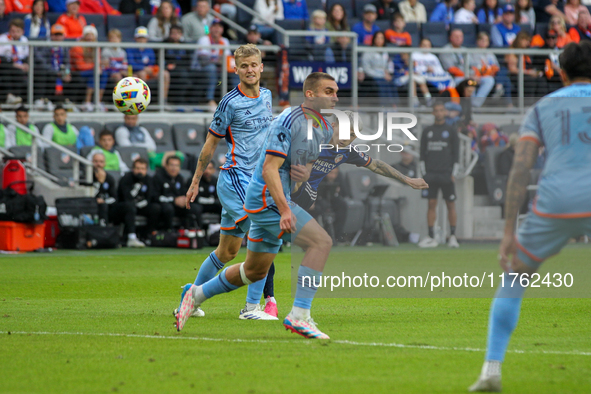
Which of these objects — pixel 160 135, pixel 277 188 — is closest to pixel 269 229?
pixel 277 188

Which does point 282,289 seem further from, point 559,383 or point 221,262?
point 559,383

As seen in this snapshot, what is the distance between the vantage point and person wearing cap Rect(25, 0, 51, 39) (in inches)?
765

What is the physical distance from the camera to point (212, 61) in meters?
20.1

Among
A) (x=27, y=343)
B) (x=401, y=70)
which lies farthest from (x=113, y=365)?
(x=401, y=70)

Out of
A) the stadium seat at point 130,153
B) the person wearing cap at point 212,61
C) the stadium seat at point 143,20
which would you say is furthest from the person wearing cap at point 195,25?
the stadium seat at point 130,153

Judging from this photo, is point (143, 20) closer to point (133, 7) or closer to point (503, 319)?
point (133, 7)

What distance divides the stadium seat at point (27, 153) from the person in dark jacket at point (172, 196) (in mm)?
2620

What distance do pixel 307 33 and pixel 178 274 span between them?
9.24m

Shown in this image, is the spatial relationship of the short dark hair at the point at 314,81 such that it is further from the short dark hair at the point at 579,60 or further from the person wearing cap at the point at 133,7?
the person wearing cap at the point at 133,7

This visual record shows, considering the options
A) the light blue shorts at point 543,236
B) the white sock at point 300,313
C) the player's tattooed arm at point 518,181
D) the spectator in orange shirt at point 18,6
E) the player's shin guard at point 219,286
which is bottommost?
the white sock at point 300,313

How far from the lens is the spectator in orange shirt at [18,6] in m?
20.1

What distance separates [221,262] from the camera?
809 cm

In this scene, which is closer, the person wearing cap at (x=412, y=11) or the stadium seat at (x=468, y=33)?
the stadium seat at (x=468, y=33)

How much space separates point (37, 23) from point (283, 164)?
1437 centimetres
